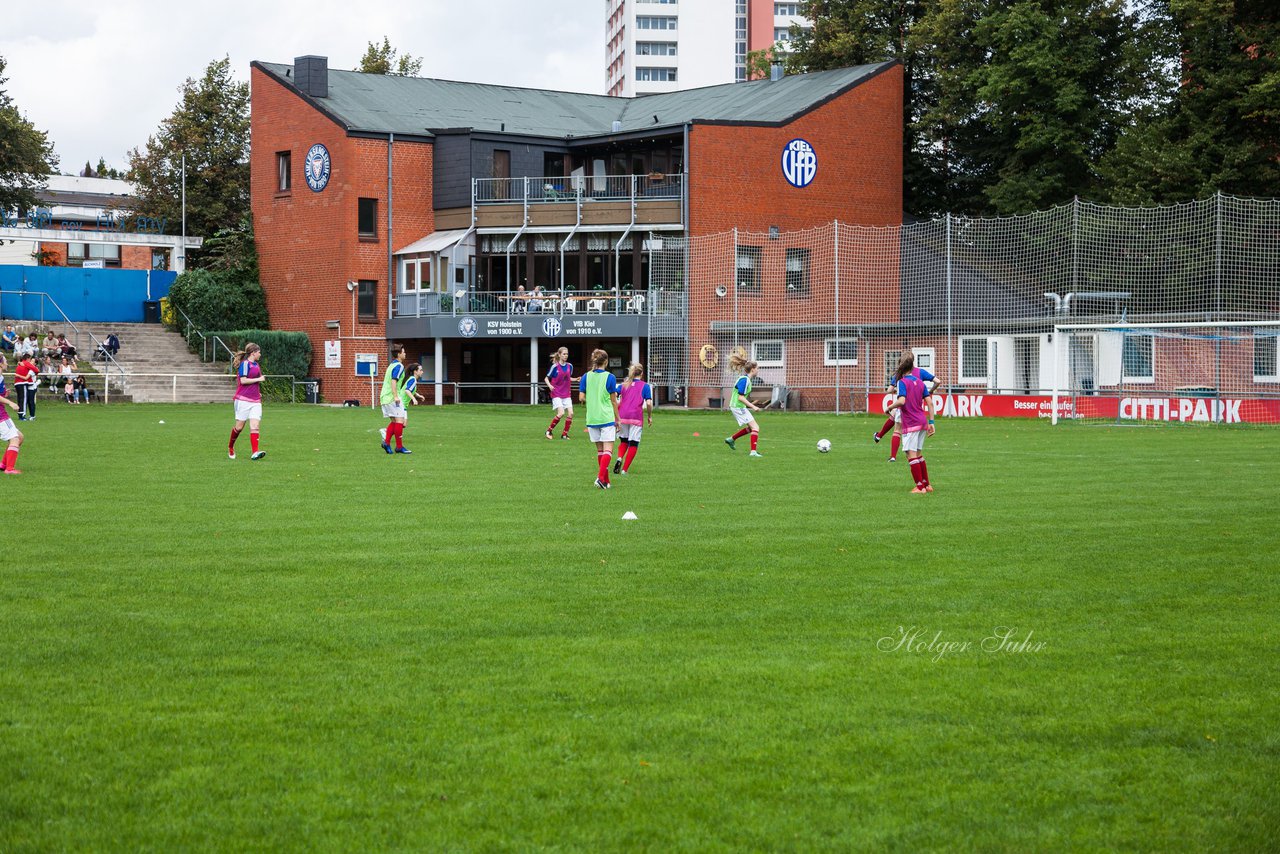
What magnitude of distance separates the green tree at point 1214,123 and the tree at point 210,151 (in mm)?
43515

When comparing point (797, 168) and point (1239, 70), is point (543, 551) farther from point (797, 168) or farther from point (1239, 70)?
point (797, 168)

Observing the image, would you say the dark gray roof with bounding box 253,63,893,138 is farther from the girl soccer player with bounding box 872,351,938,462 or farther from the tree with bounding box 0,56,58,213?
the girl soccer player with bounding box 872,351,938,462

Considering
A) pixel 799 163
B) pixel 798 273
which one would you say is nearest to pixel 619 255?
pixel 799 163

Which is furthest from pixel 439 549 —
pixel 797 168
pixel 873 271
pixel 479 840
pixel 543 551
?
pixel 797 168

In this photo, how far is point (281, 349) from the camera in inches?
2153

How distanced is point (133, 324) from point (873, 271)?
3277 cm

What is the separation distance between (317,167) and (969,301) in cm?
2779

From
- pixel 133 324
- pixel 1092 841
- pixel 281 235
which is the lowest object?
pixel 1092 841

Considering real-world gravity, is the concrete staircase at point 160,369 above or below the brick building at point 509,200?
below

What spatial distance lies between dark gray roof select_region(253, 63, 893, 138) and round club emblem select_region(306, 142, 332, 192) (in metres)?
1.75

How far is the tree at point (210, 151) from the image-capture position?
68.4m

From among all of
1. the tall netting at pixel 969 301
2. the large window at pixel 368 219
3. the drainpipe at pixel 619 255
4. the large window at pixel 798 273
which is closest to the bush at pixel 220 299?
the large window at pixel 368 219

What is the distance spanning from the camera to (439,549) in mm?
11844

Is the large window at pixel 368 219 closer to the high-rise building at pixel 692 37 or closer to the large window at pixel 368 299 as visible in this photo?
the large window at pixel 368 299
